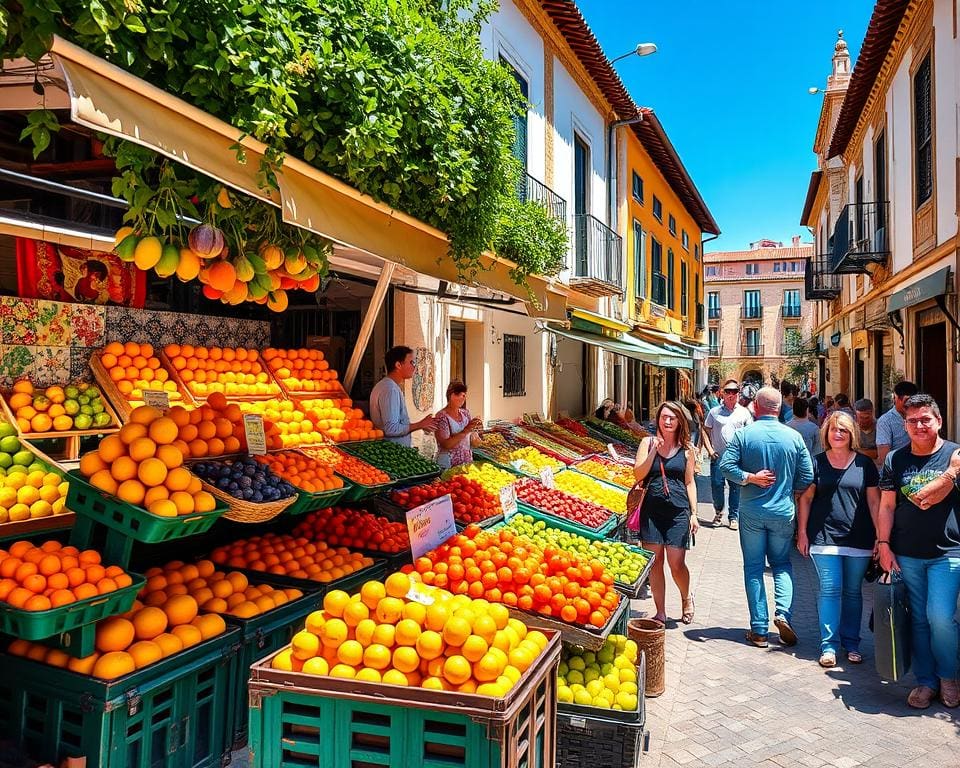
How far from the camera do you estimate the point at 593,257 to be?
560 inches

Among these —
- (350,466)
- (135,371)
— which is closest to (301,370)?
(350,466)

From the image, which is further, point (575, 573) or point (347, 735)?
point (575, 573)

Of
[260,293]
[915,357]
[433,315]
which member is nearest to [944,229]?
[915,357]

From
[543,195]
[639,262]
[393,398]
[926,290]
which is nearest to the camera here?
[393,398]

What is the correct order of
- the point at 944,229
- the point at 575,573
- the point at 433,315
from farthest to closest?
the point at 944,229
the point at 433,315
the point at 575,573

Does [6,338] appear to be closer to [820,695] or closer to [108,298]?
[108,298]

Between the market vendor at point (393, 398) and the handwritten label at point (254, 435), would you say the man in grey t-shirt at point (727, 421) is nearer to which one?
the market vendor at point (393, 398)

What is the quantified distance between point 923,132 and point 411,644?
39.8ft

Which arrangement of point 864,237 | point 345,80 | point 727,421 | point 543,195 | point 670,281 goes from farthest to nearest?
point 670,281
point 864,237
point 543,195
point 727,421
point 345,80

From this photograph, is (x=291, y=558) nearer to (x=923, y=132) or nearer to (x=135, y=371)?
(x=135, y=371)

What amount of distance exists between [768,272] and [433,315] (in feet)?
184

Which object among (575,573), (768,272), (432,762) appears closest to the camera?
(432,762)

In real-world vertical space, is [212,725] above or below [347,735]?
below

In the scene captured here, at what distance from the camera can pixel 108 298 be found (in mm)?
5328
